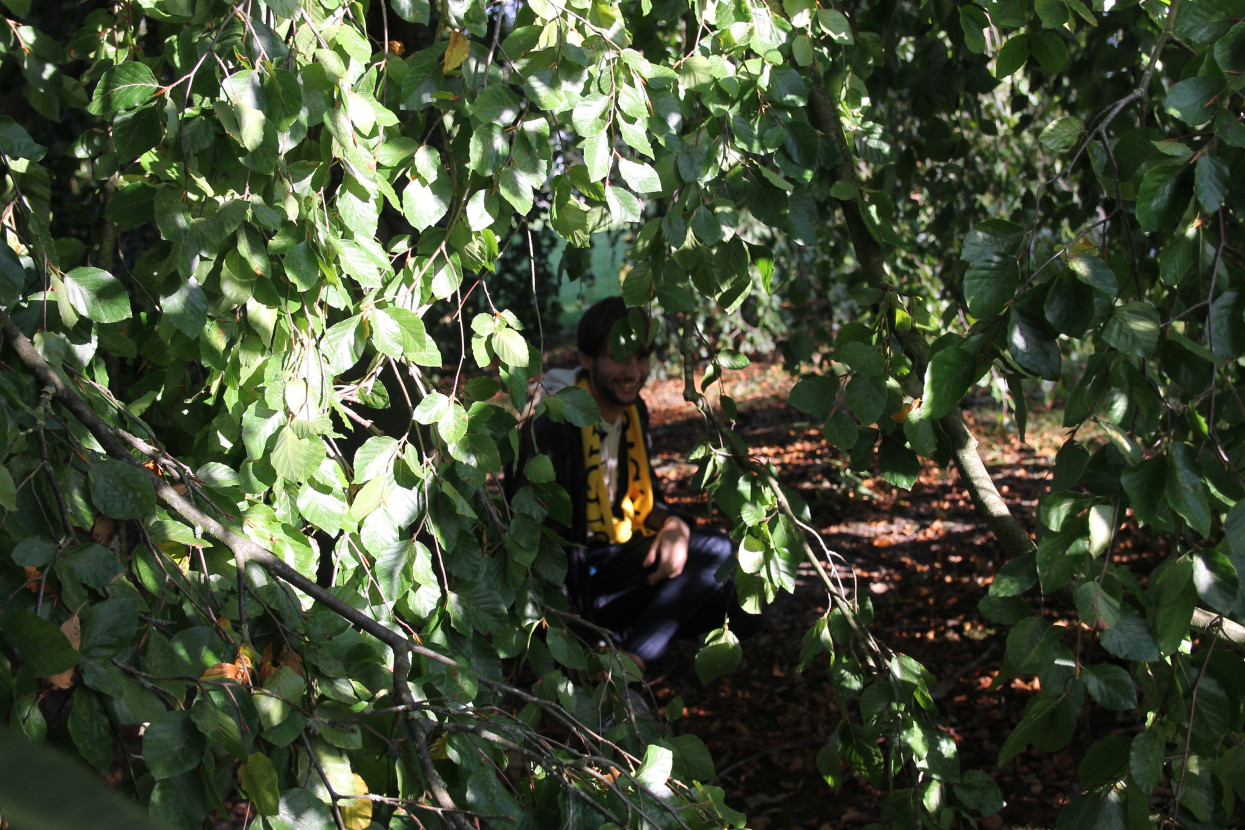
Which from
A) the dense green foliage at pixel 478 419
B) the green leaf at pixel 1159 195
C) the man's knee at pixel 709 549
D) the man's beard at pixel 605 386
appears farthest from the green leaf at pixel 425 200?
the man's knee at pixel 709 549

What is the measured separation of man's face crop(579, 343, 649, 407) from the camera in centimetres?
247

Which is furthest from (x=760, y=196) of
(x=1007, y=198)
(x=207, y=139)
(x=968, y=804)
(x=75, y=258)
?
(x=1007, y=198)

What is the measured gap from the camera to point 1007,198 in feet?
15.9

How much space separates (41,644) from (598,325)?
1.87 metres

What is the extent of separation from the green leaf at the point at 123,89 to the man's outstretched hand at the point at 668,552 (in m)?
1.77

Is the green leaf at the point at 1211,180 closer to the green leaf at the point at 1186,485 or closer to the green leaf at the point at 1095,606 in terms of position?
the green leaf at the point at 1186,485

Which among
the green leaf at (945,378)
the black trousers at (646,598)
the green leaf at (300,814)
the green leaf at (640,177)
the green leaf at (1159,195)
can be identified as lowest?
the black trousers at (646,598)

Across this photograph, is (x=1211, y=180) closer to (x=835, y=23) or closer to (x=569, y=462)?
(x=835, y=23)

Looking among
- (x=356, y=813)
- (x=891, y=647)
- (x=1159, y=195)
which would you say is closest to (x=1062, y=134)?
(x=1159, y=195)

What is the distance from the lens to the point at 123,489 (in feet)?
2.90

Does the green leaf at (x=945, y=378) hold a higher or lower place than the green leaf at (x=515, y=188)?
lower

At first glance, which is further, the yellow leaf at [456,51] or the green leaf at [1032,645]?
the yellow leaf at [456,51]

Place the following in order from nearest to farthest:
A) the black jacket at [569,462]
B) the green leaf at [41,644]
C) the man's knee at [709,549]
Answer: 1. the green leaf at [41,644]
2. the black jacket at [569,462]
3. the man's knee at [709,549]

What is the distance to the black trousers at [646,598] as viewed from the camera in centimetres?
255
